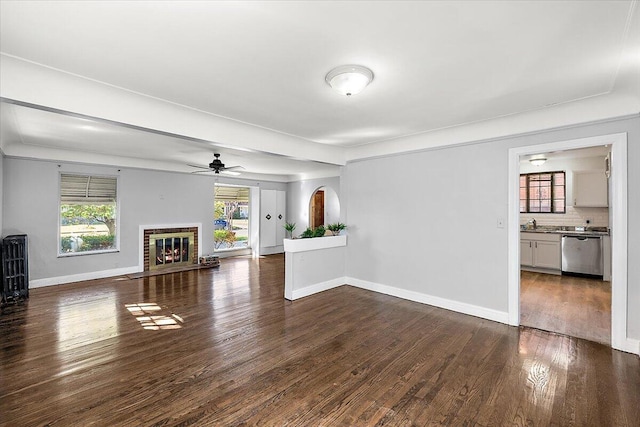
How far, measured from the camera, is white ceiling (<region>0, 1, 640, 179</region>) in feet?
5.68

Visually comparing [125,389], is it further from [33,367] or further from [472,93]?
[472,93]

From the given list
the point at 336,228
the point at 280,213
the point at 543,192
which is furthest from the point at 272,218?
the point at 543,192

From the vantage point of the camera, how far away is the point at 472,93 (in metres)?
2.93

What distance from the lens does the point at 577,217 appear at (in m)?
6.45

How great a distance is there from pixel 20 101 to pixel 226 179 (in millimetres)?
6015

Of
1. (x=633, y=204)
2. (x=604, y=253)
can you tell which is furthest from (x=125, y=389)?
(x=604, y=253)

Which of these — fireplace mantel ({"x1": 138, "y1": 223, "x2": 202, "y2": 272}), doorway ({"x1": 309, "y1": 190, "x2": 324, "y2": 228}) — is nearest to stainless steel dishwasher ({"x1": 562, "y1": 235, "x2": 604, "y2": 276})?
doorway ({"x1": 309, "y1": 190, "x2": 324, "y2": 228})

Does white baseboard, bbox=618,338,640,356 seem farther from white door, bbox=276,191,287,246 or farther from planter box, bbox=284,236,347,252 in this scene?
white door, bbox=276,191,287,246

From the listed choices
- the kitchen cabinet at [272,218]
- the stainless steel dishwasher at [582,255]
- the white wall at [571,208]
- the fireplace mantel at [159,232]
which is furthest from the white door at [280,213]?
the stainless steel dishwasher at [582,255]

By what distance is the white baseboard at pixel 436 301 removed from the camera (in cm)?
384

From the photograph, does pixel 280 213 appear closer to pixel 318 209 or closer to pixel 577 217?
pixel 318 209

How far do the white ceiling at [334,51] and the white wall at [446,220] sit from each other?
66 centimetres

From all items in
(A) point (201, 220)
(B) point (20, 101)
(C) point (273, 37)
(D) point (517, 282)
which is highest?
(C) point (273, 37)

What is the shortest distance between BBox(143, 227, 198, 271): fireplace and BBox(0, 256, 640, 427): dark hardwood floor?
2371 mm
